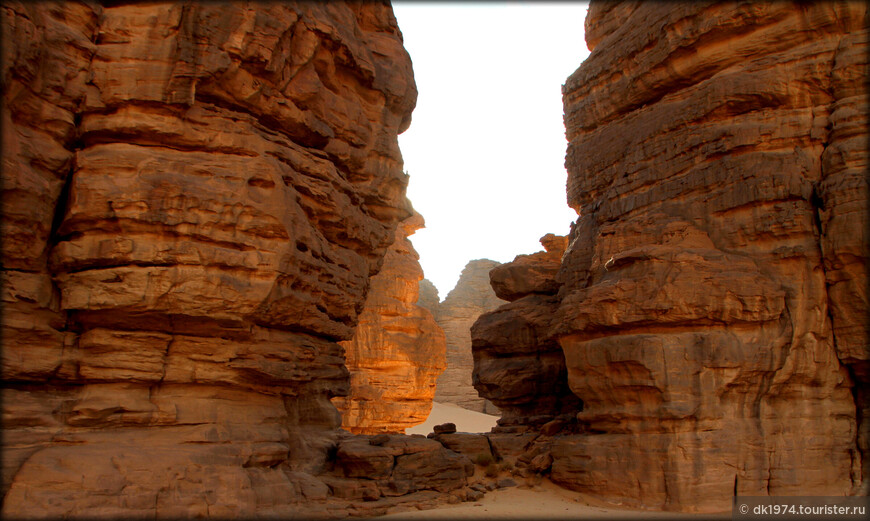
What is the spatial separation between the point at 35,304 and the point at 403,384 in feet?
80.4

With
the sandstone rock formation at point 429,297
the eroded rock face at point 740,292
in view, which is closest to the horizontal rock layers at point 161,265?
the eroded rock face at point 740,292

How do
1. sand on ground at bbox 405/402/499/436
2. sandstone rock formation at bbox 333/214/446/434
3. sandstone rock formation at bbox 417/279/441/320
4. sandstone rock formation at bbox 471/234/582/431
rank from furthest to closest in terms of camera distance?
sandstone rock formation at bbox 417/279/441/320 < sand on ground at bbox 405/402/499/436 < sandstone rock formation at bbox 333/214/446/434 < sandstone rock formation at bbox 471/234/582/431

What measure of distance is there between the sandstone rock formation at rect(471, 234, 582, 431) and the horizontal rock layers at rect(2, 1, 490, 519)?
6534 millimetres

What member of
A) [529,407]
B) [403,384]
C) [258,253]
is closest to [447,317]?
[403,384]

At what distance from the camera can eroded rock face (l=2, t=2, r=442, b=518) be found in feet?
29.9

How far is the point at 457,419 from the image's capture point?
48.2 metres

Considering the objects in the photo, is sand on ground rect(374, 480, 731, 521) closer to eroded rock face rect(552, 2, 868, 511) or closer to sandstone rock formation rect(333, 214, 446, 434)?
eroded rock face rect(552, 2, 868, 511)

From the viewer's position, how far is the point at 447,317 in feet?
182

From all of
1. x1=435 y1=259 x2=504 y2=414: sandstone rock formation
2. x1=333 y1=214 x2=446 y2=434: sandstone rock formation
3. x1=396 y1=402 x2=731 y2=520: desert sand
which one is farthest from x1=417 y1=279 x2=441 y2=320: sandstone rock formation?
x1=396 y1=402 x2=731 y2=520: desert sand

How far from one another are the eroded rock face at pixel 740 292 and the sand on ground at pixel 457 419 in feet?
106

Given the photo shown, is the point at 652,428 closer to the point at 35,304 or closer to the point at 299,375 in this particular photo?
the point at 299,375

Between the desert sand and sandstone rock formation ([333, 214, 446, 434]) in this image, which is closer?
the desert sand

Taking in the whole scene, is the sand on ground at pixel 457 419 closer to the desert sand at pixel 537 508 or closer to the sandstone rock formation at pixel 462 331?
the sandstone rock formation at pixel 462 331

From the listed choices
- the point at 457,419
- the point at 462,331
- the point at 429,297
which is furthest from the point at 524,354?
the point at 429,297
